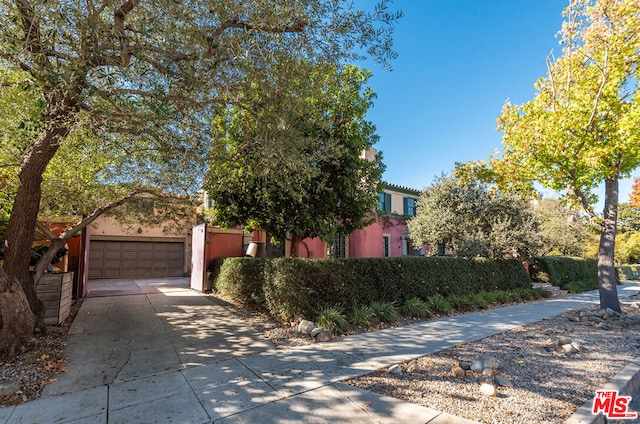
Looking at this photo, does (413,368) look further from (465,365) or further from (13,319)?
(13,319)

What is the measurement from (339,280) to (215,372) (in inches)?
139

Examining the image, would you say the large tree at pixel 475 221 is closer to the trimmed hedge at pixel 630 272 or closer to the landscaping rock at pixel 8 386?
the landscaping rock at pixel 8 386

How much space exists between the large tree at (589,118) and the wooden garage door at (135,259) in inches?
627

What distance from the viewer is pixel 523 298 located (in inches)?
425

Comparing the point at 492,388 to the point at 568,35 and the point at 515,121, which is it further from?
the point at 568,35

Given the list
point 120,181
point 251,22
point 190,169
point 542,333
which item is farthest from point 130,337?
point 542,333

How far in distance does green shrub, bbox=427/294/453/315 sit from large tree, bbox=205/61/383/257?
9.18 ft

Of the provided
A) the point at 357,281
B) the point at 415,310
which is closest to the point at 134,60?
the point at 357,281

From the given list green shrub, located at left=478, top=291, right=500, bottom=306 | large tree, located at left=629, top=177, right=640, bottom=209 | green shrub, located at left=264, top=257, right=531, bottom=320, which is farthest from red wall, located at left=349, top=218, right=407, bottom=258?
large tree, located at left=629, top=177, right=640, bottom=209

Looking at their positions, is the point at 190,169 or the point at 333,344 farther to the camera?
the point at 190,169

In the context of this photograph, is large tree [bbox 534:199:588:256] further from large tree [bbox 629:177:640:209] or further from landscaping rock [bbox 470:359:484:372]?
landscaping rock [bbox 470:359:484:372]

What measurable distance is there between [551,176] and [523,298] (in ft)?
15.2

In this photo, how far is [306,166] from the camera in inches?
232

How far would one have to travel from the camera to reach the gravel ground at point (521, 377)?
320cm
